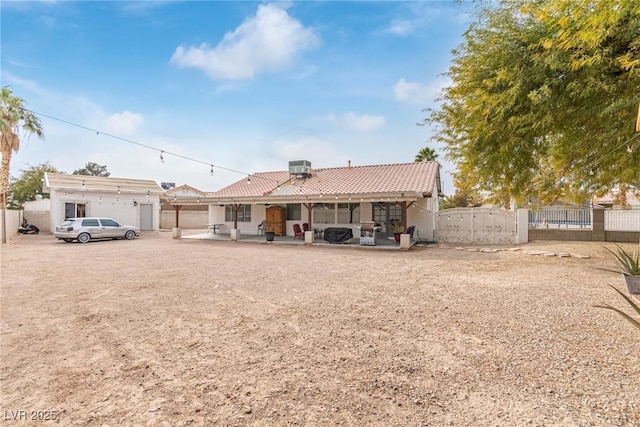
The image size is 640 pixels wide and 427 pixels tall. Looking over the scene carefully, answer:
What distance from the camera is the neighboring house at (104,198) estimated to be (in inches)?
792

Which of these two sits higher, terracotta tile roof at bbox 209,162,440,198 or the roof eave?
terracotta tile roof at bbox 209,162,440,198

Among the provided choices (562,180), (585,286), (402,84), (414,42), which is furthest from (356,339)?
(402,84)

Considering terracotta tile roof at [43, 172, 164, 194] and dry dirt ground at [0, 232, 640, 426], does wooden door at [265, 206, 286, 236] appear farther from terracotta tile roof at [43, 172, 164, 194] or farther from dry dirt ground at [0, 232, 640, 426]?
dry dirt ground at [0, 232, 640, 426]

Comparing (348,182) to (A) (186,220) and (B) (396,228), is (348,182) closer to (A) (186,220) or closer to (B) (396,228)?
(B) (396,228)

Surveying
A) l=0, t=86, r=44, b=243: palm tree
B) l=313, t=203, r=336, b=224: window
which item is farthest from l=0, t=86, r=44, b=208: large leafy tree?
l=313, t=203, r=336, b=224: window

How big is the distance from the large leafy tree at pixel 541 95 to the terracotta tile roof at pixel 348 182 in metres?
8.24

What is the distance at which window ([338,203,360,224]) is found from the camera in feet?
55.5

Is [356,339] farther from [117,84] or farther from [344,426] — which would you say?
[117,84]

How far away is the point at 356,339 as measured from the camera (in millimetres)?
3889

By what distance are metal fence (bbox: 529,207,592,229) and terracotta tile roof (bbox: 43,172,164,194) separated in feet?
84.1

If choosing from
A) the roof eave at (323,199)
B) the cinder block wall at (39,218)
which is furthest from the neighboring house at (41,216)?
the roof eave at (323,199)

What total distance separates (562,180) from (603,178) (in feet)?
2.44

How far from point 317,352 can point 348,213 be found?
13.8m

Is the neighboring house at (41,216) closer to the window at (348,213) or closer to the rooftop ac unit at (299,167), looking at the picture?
the rooftop ac unit at (299,167)
